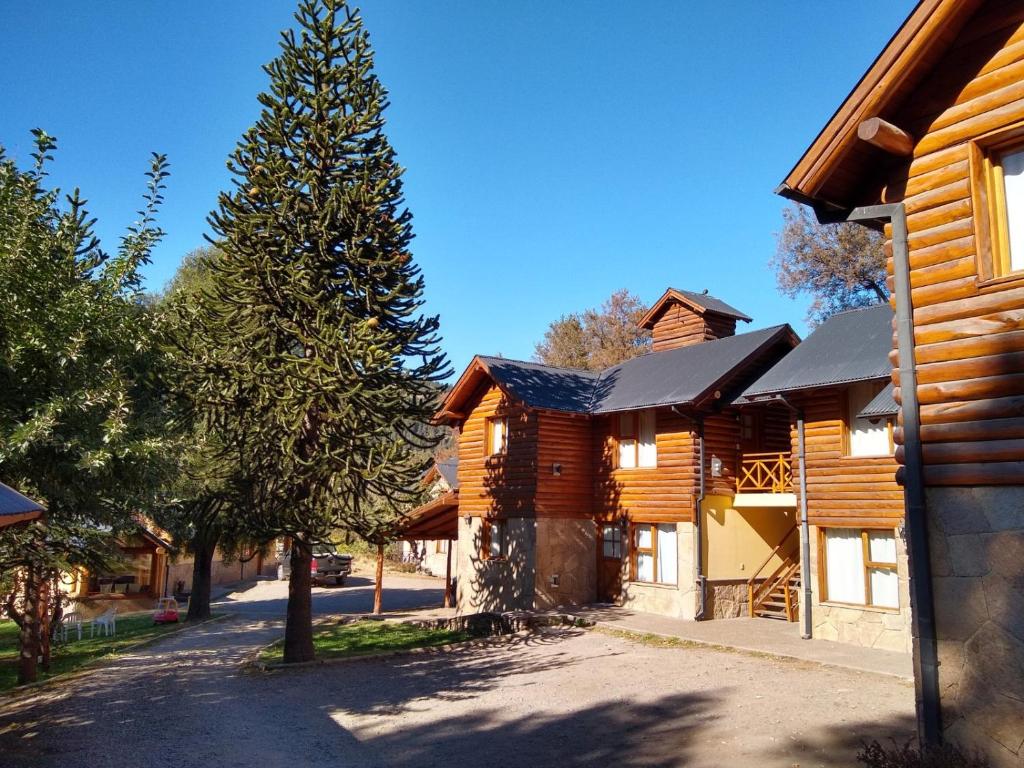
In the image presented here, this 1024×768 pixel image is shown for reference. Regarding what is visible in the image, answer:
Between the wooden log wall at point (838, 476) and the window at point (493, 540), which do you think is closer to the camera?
Answer: the wooden log wall at point (838, 476)

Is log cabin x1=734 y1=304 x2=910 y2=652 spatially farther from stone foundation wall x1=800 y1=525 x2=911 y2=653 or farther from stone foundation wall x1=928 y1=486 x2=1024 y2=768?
stone foundation wall x1=928 y1=486 x2=1024 y2=768

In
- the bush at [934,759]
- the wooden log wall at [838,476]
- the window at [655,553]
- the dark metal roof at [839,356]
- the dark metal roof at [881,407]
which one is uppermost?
the dark metal roof at [839,356]

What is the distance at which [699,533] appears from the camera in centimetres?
1989

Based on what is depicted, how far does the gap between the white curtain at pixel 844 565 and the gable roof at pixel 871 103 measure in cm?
1108

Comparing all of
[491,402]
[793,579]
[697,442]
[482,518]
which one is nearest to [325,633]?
[482,518]

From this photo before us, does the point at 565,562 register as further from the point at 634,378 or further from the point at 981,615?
the point at 981,615

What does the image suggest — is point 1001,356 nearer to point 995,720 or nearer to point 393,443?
point 995,720

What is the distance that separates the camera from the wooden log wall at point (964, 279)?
239 inches

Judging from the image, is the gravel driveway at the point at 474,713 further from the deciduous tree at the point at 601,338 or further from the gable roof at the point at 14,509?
the deciduous tree at the point at 601,338

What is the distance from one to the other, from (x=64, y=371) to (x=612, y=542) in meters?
16.2

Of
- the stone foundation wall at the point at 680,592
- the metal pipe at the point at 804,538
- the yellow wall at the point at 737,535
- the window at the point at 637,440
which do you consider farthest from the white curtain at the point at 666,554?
the metal pipe at the point at 804,538

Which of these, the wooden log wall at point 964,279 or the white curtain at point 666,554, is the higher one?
the wooden log wall at point 964,279

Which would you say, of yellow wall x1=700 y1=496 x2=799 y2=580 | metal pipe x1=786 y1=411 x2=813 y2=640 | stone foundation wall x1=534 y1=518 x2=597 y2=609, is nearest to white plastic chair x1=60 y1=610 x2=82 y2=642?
stone foundation wall x1=534 y1=518 x2=597 y2=609

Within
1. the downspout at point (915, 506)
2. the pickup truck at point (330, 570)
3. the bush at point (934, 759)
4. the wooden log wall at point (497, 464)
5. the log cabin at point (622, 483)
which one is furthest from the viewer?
the pickup truck at point (330, 570)
